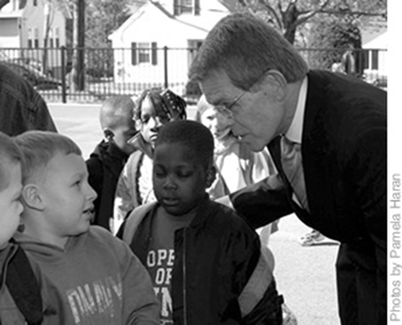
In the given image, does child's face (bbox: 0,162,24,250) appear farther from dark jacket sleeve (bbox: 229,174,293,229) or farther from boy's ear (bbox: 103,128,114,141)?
boy's ear (bbox: 103,128,114,141)

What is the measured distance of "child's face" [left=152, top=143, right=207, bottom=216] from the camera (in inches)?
138

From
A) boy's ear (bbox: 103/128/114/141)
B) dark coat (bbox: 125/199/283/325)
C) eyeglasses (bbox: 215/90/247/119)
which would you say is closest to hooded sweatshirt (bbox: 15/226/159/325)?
dark coat (bbox: 125/199/283/325)

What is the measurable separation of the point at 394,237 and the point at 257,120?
0.67 m

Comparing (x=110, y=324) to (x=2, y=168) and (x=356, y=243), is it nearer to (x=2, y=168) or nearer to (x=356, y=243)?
(x=2, y=168)

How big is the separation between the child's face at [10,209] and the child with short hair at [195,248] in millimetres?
1062

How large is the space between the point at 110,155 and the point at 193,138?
1.52 m

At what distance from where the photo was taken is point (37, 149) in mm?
2814

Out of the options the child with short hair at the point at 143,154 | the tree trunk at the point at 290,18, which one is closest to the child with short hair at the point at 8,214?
the child with short hair at the point at 143,154

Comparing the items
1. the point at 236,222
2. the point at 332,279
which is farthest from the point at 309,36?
the point at 236,222

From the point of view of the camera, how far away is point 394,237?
2.61 meters

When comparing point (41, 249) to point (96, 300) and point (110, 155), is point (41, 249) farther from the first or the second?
point (110, 155)

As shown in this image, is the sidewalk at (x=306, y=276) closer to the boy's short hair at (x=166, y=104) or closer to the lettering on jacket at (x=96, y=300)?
the boy's short hair at (x=166, y=104)

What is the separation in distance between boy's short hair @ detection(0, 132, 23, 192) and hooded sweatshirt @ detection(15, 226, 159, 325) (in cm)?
33

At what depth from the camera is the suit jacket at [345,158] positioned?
282 centimetres
